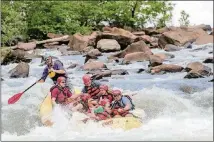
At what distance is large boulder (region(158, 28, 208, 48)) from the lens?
16812 mm

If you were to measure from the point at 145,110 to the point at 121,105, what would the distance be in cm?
109

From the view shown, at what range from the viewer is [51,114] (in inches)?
327

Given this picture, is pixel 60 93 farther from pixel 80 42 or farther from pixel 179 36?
pixel 179 36

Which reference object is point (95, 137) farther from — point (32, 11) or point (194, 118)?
point (32, 11)

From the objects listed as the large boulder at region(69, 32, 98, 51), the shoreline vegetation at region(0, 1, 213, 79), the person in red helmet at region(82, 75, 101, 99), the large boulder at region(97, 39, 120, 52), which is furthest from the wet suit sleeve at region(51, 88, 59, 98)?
the large boulder at region(69, 32, 98, 51)

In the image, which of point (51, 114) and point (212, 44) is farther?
point (212, 44)

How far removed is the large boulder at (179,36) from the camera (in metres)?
16.8

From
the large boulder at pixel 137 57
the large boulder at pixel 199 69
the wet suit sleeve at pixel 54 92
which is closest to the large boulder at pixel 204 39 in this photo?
the large boulder at pixel 137 57

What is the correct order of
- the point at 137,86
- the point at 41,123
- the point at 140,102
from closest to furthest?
the point at 41,123 < the point at 140,102 < the point at 137,86

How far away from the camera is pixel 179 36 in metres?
17.4

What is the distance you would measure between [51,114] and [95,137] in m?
1.23

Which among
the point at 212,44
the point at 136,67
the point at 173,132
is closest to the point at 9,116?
the point at 173,132

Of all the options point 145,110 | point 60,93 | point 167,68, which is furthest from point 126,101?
point 167,68

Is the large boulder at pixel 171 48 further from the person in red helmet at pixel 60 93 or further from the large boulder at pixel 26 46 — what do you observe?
the person in red helmet at pixel 60 93
